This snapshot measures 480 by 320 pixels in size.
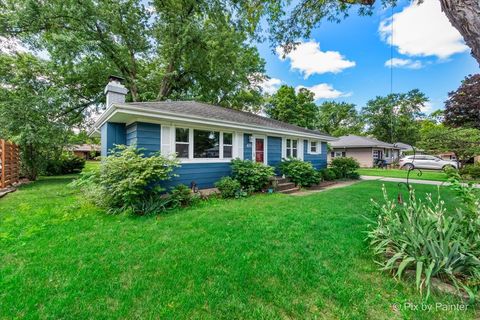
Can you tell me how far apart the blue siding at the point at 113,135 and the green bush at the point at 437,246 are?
780cm

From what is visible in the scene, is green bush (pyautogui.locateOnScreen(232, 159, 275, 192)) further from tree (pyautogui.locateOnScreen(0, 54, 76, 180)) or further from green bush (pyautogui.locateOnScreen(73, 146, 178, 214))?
tree (pyautogui.locateOnScreen(0, 54, 76, 180))

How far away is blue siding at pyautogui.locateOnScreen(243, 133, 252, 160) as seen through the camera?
8.77m

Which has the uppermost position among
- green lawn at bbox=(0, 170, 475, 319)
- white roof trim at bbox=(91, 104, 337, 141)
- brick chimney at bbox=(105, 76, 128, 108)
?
brick chimney at bbox=(105, 76, 128, 108)

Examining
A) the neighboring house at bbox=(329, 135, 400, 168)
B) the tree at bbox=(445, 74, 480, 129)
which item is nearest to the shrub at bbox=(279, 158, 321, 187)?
the neighboring house at bbox=(329, 135, 400, 168)

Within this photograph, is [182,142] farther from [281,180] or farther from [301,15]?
[301,15]

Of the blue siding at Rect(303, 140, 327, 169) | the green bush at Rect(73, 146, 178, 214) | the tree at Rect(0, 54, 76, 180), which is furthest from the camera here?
the blue siding at Rect(303, 140, 327, 169)

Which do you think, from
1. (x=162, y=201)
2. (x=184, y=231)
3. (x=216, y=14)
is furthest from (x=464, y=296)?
(x=216, y=14)

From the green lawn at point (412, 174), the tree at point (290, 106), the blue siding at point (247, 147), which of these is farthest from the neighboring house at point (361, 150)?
the blue siding at point (247, 147)

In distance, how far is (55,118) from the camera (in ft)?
38.8

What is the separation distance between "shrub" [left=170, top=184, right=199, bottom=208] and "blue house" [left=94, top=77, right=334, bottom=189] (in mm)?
838

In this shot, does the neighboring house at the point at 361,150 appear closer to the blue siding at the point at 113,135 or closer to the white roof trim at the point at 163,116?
the white roof trim at the point at 163,116

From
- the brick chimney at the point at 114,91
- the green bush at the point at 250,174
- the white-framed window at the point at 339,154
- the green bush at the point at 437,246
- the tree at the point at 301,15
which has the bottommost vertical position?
the green bush at the point at 437,246

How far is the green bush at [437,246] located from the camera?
2459 mm

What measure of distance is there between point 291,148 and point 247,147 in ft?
11.2
